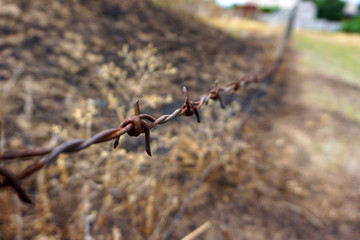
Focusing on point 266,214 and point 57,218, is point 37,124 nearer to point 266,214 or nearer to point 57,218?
point 57,218

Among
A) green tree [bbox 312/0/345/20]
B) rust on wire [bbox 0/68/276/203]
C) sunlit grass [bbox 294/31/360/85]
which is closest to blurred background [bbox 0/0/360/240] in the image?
rust on wire [bbox 0/68/276/203]

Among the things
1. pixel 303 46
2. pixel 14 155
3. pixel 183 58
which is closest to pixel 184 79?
pixel 183 58

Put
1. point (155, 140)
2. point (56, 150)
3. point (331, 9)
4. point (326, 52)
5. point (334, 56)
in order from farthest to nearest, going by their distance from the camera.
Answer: point (331, 9)
point (326, 52)
point (334, 56)
point (155, 140)
point (56, 150)

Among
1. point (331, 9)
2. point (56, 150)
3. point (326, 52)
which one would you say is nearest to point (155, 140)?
point (56, 150)

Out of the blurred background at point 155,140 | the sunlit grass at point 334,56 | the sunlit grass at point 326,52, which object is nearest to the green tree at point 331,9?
the sunlit grass at point 326,52

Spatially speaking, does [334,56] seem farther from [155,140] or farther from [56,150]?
[56,150]

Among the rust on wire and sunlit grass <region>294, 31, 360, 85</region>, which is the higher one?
the rust on wire

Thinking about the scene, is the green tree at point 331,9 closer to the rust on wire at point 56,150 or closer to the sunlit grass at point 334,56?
the sunlit grass at point 334,56

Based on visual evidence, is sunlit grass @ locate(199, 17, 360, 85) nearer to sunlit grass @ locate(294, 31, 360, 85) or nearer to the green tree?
sunlit grass @ locate(294, 31, 360, 85)

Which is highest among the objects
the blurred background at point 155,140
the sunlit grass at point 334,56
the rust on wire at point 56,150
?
the rust on wire at point 56,150
